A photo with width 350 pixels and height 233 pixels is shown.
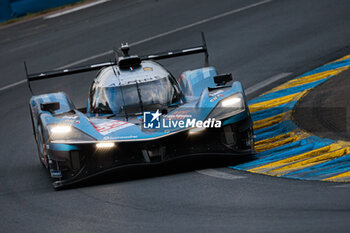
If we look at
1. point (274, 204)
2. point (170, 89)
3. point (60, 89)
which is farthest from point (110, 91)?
point (60, 89)

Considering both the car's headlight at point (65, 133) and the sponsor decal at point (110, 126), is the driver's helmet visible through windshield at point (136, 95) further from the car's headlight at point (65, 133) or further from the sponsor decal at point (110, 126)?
the car's headlight at point (65, 133)

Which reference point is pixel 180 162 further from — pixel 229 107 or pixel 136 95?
pixel 136 95

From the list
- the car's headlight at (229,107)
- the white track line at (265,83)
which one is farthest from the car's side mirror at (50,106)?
the white track line at (265,83)

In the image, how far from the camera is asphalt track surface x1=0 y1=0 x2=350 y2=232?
21.5 ft

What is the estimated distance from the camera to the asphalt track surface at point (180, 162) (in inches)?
258

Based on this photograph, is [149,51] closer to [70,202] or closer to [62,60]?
[62,60]

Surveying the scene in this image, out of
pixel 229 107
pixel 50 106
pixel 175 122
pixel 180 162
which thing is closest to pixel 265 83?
pixel 229 107

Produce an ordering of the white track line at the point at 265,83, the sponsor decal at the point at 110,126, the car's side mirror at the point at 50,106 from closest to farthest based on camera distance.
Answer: the sponsor decal at the point at 110,126
the car's side mirror at the point at 50,106
the white track line at the point at 265,83

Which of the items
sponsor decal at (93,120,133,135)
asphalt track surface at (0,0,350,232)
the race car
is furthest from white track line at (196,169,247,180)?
sponsor decal at (93,120,133,135)

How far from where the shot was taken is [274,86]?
42.9 ft

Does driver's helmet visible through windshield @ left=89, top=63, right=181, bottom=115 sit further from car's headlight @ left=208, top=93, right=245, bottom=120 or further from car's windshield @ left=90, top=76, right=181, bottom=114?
car's headlight @ left=208, top=93, right=245, bottom=120

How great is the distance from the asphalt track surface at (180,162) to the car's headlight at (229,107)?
25.7 inches

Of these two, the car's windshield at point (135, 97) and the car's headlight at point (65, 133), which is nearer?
the car's headlight at point (65, 133)

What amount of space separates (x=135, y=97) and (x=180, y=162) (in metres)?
1.71
